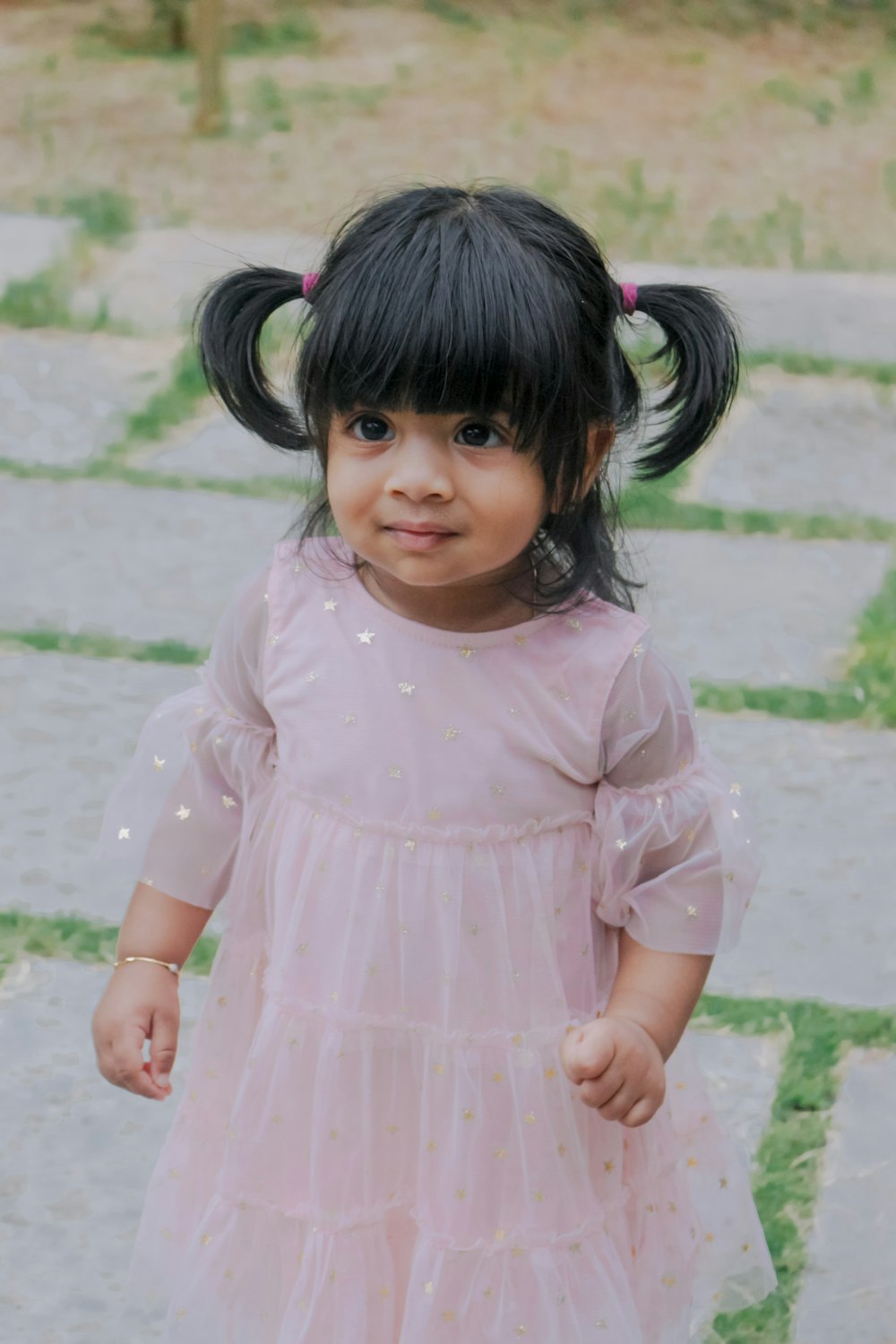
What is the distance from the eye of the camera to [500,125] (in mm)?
Answer: 5629

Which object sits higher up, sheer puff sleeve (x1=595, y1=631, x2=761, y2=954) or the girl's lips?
the girl's lips

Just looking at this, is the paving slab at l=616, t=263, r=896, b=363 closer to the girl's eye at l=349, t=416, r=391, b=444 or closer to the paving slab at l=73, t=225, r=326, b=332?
the paving slab at l=73, t=225, r=326, b=332

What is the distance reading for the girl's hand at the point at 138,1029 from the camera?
1473 millimetres

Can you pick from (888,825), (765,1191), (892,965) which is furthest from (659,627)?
(765,1191)

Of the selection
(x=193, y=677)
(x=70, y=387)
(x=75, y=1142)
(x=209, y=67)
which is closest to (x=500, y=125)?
(x=209, y=67)

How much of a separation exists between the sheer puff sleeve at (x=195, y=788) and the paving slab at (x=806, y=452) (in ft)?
6.25

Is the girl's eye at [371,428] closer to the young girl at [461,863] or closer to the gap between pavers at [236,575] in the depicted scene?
Answer: the young girl at [461,863]

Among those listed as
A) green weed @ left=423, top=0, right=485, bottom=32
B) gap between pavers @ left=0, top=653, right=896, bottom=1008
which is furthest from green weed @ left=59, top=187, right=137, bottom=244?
gap between pavers @ left=0, top=653, right=896, bottom=1008

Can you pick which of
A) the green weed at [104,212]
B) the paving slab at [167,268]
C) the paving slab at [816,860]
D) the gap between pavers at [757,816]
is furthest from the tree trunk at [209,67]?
the paving slab at [816,860]

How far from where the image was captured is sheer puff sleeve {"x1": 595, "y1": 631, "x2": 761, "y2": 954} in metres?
1.39

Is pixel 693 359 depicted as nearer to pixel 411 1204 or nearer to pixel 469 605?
pixel 469 605

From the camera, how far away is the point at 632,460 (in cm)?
149

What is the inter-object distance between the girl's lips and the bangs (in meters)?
0.08

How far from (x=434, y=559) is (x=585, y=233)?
0.26m
